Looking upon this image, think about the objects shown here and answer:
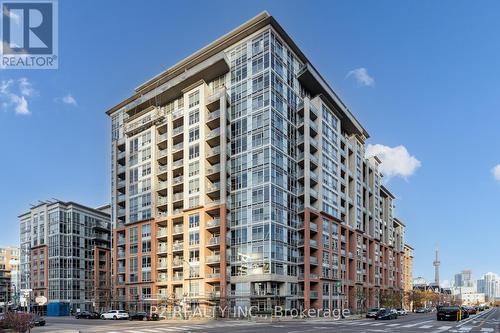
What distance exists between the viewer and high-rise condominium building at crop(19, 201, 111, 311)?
114688 millimetres

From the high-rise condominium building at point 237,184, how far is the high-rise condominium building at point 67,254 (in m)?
31.5

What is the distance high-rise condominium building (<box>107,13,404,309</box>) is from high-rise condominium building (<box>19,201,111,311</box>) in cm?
3149

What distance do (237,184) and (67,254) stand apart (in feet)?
216

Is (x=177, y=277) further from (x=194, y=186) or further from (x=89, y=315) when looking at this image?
(x=89, y=315)

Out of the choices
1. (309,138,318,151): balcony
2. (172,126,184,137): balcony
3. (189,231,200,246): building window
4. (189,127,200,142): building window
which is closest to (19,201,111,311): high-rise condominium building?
(189,231,200,246): building window

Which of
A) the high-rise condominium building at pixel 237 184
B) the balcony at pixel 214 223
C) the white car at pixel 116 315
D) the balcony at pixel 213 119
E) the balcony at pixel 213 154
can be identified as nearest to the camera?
the high-rise condominium building at pixel 237 184

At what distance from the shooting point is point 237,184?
72.7 m

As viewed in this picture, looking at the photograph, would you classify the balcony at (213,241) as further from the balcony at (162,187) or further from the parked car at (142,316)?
the balcony at (162,187)

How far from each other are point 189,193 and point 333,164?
1162 inches

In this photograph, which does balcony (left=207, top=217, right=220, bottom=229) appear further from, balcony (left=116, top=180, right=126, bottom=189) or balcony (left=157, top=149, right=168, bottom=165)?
balcony (left=116, top=180, right=126, bottom=189)

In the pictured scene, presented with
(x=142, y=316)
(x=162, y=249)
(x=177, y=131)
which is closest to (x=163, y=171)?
(x=177, y=131)

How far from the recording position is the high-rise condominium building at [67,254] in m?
115

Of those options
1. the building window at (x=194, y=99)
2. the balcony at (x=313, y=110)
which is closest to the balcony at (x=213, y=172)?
the building window at (x=194, y=99)

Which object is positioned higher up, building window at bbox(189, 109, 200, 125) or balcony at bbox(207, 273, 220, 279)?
building window at bbox(189, 109, 200, 125)
